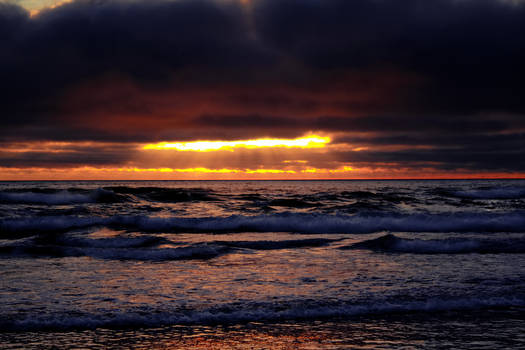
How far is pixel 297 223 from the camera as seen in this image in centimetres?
1950

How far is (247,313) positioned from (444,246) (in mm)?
8507

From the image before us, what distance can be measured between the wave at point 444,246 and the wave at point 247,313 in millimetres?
5342

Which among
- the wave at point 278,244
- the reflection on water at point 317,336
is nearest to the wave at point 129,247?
the wave at point 278,244

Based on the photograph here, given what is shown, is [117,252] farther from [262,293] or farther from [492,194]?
[492,194]

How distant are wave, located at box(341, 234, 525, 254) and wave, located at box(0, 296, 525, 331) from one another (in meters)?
5.34

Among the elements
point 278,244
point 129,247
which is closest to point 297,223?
point 278,244

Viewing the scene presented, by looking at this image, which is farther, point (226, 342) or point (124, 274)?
point (124, 274)

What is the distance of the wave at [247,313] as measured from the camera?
629cm

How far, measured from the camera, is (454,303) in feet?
23.8

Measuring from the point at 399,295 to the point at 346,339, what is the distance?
2.30m

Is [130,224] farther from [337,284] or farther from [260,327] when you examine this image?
[260,327]

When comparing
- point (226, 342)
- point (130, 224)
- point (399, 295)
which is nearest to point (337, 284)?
point (399, 295)

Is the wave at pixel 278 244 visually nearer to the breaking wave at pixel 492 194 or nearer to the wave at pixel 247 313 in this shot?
the wave at pixel 247 313

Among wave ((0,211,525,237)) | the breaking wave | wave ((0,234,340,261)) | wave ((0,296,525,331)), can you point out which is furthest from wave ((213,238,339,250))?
the breaking wave
